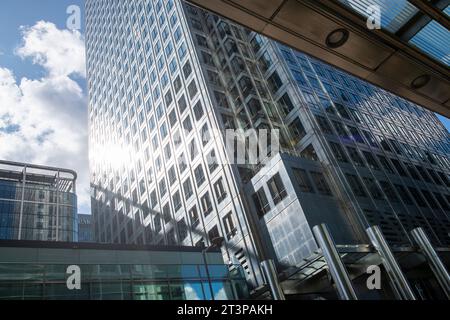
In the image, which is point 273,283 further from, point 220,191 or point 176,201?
point 176,201

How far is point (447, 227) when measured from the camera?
3444cm

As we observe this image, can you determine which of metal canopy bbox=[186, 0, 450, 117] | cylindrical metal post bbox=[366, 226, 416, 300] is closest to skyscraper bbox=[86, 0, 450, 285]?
cylindrical metal post bbox=[366, 226, 416, 300]

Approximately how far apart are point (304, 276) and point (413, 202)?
723 inches

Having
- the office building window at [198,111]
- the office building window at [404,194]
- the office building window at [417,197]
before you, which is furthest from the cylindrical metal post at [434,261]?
the office building window at [198,111]

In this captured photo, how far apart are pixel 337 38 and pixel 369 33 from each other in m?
0.58

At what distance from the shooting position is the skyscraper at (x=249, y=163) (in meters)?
28.3

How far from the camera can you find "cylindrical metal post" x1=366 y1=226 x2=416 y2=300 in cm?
1768

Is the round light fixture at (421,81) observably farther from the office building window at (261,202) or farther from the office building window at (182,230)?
the office building window at (182,230)

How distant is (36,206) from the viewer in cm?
8275

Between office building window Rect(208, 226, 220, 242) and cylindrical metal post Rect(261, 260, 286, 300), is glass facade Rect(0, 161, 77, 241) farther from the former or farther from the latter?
cylindrical metal post Rect(261, 260, 286, 300)

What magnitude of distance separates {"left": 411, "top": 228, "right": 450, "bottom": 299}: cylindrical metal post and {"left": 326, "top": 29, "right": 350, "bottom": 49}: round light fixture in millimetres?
17711

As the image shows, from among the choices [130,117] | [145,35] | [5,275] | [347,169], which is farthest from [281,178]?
[145,35]

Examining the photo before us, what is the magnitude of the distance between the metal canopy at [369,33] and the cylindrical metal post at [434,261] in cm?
1552

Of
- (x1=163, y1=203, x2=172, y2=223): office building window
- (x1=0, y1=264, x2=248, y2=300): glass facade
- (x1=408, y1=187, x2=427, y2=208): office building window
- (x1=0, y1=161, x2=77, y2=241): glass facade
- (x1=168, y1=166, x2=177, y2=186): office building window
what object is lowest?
(x1=0, y1=264, x2=248, y2=300): glass facade
